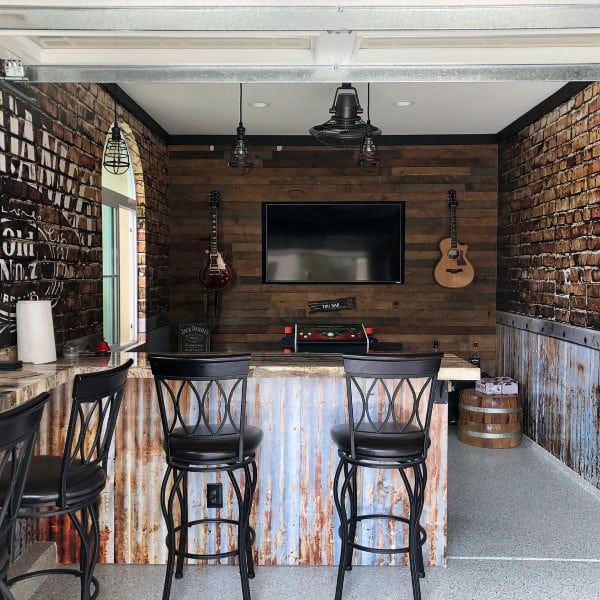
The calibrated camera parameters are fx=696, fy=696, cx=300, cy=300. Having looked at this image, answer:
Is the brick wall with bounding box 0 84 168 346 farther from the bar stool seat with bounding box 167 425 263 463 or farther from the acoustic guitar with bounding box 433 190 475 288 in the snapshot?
the acoustic guitar with bounding box 433 190 475 288

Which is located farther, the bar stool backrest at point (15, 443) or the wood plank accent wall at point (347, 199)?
the wood plank accent wall at point (347, 199)

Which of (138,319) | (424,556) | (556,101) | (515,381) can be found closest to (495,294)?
(515,381)

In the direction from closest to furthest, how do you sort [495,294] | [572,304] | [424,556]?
[424,556]
[572,304]
[495,294]

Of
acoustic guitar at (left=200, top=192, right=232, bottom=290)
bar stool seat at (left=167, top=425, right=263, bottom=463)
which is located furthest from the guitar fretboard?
bar stool seat at (left=167, top=425, right=263, bottom=463)

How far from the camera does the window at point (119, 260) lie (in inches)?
Answer: 203

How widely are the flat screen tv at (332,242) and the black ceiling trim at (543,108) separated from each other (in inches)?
45.8

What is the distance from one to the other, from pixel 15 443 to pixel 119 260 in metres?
3.76

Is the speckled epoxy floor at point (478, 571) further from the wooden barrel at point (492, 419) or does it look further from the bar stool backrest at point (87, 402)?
the wooden barrel at point (492, 419)

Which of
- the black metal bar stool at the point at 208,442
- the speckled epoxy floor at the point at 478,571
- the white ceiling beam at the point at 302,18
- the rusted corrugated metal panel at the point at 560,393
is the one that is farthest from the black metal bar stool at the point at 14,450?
the rusted corrugated metal panel at the point at 560,393

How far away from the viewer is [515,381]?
5910mm

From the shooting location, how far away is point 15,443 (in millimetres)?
1812

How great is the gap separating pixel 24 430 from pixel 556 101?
183 inches

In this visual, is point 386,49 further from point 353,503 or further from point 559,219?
point 559,219

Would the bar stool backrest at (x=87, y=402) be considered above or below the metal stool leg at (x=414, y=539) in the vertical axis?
above
